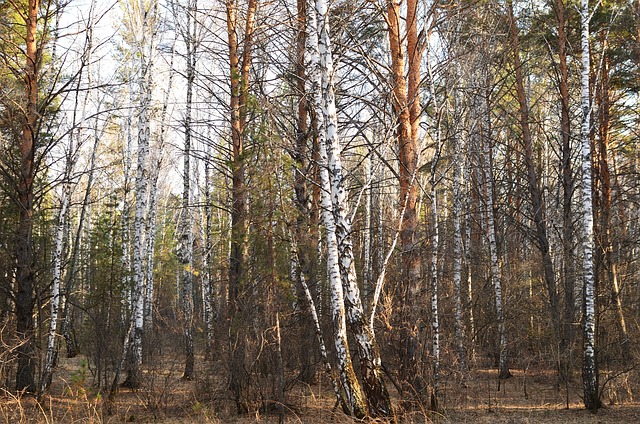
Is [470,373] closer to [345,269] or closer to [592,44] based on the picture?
[345,269]

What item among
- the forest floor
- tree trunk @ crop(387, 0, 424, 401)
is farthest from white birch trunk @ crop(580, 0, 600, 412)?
tree trunk @ crop(387, 0, 424, 401)

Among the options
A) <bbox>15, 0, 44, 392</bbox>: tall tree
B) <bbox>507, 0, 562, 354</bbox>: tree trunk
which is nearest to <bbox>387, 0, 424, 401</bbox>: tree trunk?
<bbox>507, 0, 562, 354</bbox>: tree trunk

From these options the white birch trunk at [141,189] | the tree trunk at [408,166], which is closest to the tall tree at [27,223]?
the white birch trunk at [141,189]

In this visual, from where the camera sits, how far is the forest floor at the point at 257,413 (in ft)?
26.9

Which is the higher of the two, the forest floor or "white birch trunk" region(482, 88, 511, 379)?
"white birch trunk" region(482, 88, 511, 379)

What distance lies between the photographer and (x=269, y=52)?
35.1 ft

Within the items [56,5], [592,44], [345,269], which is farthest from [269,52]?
[592,44]

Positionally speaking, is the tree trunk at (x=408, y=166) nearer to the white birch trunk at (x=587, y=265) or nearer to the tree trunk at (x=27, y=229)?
the white birch trunk at (x=587, y=265)

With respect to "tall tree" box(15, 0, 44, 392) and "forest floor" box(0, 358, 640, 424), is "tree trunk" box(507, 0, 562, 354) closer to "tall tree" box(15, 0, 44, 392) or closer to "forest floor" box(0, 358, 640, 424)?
"forest floor" box(0, 358, 640, 424)

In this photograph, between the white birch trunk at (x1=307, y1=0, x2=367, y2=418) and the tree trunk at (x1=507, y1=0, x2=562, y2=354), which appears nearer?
the white birch trunk at (x1=307, y1=0, x2=367, y2=418)

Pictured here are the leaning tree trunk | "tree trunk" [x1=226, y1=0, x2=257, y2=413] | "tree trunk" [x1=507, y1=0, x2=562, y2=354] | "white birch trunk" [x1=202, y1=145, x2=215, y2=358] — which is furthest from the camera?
"tree trunk" [x1=507, y1=0, x2=562, y2=354]

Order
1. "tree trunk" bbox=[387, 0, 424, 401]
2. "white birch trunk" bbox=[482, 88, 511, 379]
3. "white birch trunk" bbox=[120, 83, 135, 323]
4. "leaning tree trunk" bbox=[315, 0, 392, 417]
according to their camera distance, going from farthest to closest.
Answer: "white birch trunk" bbox=[120, 83, 135, 323], "white birch trunk" bbox=[482, 88, 511, 379], "tree trunk" bbox=[387, 0, 424, 401], "leaning tree trunk" bbox=[315, 0, 392, 417]

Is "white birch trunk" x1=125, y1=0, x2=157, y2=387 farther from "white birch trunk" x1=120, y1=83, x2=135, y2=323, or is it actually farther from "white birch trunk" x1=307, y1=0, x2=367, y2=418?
"white birch trunk" x1=307, y1=0, x2=367, y2=418

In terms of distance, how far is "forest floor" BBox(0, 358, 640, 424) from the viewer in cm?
820
